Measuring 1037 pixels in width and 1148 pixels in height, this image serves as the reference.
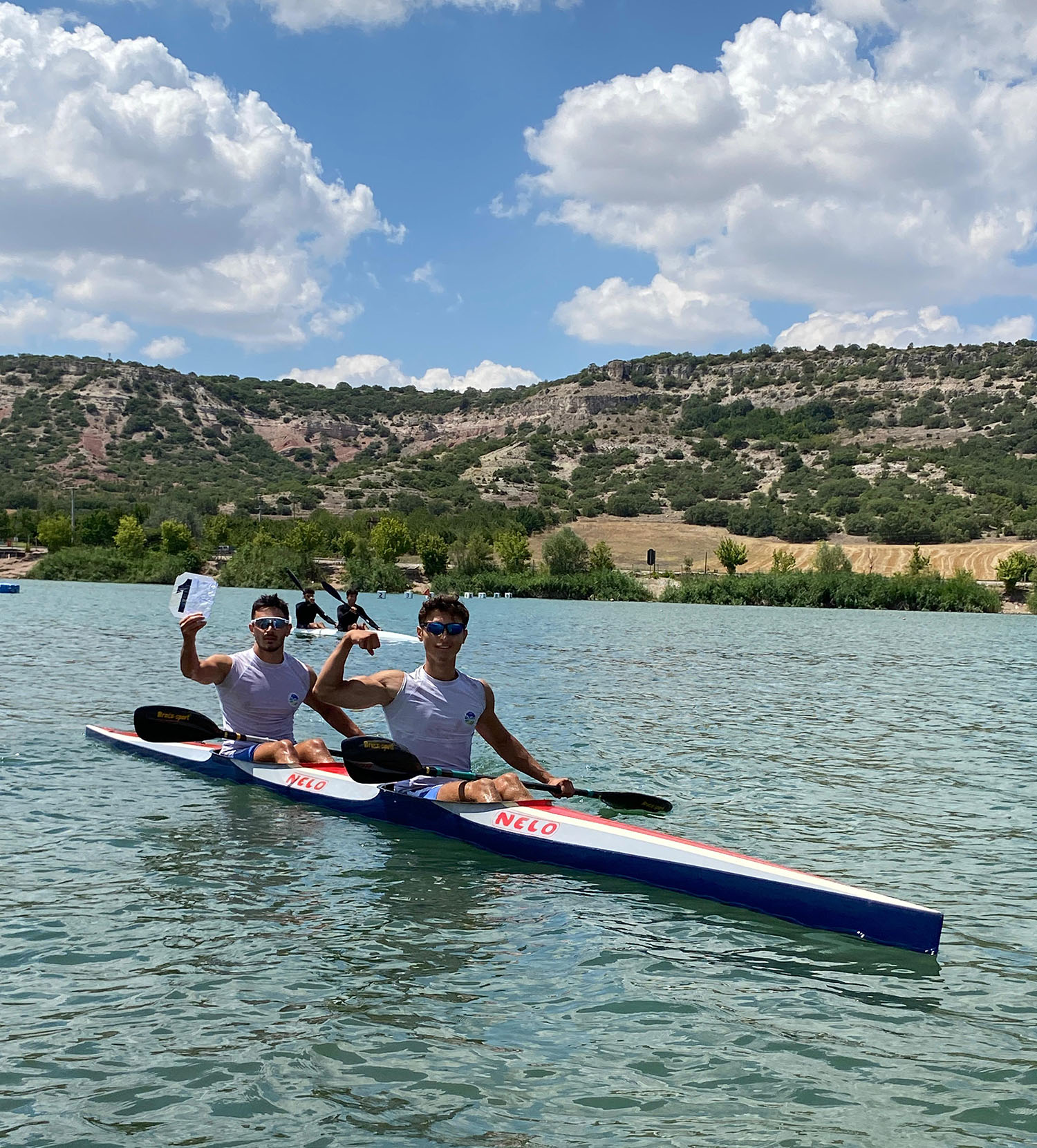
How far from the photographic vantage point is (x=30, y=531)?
103625mm

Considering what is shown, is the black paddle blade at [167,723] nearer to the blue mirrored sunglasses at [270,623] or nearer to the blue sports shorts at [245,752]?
the blue sports shorts at [245,752]

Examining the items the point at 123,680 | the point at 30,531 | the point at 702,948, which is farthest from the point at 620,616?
the point at 30,531

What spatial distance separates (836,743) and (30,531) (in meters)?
101

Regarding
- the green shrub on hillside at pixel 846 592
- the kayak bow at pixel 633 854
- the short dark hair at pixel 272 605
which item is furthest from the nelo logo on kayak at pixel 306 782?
the green shrub on hillside at pixel 846 592

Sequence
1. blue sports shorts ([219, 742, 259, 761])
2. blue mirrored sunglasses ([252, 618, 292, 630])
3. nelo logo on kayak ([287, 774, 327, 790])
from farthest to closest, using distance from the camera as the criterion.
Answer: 1. blue sports shorts ([219, 742, 259, 761])
2. blue mirrored sunglasses ([252, 618, 292, 630])
3. nelo logo on kayak ([287, 774, 327, 790])

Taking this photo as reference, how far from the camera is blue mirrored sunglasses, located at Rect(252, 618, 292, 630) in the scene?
36.0 feet

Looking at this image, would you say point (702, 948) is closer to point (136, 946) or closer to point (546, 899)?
point (546, 899)

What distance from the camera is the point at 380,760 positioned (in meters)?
9.55

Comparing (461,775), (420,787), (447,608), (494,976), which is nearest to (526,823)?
(461,775)

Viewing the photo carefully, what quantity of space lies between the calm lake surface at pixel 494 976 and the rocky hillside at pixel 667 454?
109990 mm

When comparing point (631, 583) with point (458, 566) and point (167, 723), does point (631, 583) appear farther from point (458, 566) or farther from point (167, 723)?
point (167, 723)

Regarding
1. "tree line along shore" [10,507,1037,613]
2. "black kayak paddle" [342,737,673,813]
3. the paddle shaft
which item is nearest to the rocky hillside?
"tree line along shore" [10,507,1037,613]

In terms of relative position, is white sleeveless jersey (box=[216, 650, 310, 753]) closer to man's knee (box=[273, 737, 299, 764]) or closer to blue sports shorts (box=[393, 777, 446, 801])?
man's knee (box=[273, 737, 299, 764])

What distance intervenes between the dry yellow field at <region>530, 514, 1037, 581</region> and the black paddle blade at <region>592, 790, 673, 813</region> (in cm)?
8737
